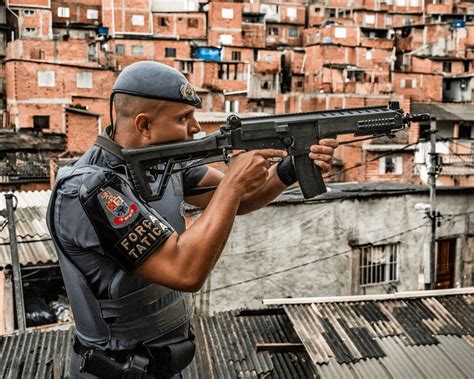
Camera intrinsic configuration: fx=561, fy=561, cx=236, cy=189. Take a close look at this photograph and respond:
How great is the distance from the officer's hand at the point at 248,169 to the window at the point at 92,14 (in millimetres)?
52813

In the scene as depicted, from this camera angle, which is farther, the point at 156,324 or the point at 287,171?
the point at 287,171

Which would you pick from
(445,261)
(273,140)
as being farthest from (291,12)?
(273,140)

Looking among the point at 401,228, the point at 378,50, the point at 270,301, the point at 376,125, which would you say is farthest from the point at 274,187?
the point at 378,50

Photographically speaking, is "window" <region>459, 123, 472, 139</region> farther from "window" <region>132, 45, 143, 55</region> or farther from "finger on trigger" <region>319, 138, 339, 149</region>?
"finger on trigger" <region>319, 138, 339, 149</region>

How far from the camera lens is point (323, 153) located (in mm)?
3297

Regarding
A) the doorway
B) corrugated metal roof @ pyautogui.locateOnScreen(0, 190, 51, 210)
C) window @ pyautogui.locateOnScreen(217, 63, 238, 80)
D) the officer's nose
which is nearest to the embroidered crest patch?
the officer's nose

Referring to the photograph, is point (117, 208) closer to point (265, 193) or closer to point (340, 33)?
point (265, 193)

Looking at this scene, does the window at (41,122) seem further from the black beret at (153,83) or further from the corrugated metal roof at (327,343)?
the black beret at (153,83)

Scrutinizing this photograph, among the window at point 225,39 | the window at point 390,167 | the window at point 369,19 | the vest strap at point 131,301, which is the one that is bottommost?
the window at point 390,167

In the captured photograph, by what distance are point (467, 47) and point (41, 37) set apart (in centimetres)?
3895

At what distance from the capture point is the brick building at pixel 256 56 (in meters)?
37.9

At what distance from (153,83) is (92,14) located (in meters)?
53.2

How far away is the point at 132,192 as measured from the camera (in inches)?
110

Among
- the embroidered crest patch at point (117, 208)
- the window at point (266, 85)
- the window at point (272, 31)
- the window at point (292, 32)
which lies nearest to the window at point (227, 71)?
the window at point (266, 85)
